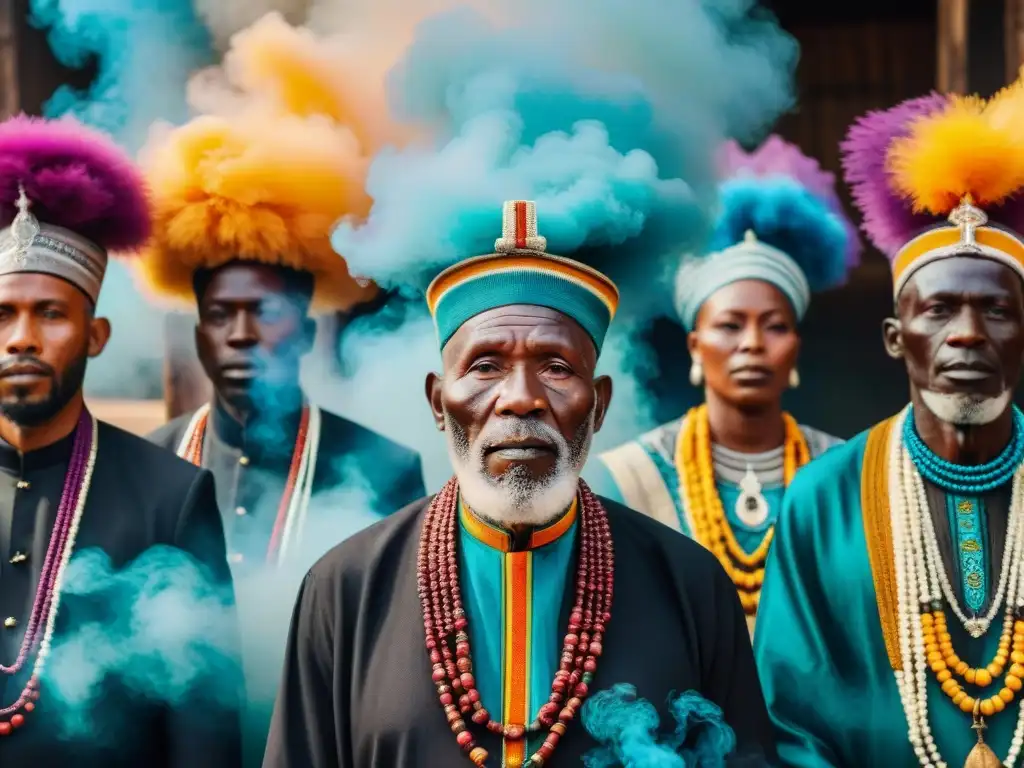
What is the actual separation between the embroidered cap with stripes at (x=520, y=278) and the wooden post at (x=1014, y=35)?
3234 millimetres

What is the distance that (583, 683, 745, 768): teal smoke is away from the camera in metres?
2.76

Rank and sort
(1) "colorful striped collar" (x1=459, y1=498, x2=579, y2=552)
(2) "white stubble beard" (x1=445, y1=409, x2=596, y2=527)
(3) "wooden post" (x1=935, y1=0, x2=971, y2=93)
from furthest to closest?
(3) "wooden post" (x1=935, y1=0, x2=971, y2=93) → (1) "colorful striped collar" (x1=459, y1=498, x2=579, y2=552) → (2) "white stubble beard" (x1=445, y1=409, x2=596, y2=527)

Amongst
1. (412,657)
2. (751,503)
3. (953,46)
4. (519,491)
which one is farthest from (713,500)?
(953,46)

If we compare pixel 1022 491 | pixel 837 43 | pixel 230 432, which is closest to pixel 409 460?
pixel 230 432

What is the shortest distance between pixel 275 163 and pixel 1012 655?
7.90 ft

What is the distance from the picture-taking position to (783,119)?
6.71m

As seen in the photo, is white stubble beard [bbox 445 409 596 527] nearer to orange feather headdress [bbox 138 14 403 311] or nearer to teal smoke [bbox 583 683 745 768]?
teal smoke [bbox 583 683 745 768]

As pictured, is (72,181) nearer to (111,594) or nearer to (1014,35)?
(111,594)

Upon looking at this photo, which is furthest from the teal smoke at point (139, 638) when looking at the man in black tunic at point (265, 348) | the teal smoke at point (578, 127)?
the teal smoke at point (578, 127)

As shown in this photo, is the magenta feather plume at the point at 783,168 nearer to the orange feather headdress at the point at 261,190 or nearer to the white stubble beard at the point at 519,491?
the orange feather headdress at the point at 261,190

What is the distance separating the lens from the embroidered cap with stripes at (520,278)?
9.69 feet

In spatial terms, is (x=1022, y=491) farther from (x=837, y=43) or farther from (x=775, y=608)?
(x=837, y=43)

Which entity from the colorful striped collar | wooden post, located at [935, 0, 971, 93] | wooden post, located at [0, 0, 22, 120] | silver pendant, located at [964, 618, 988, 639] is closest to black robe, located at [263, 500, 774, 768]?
the colorful striped collar

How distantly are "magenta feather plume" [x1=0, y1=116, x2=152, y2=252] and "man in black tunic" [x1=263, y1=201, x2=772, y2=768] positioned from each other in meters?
1.13
